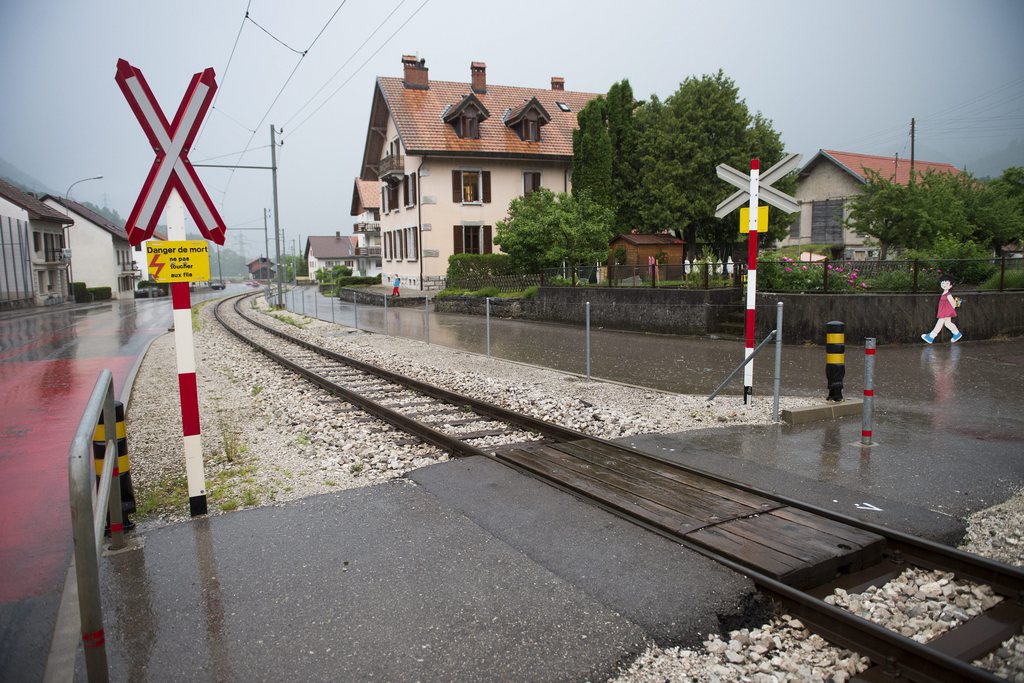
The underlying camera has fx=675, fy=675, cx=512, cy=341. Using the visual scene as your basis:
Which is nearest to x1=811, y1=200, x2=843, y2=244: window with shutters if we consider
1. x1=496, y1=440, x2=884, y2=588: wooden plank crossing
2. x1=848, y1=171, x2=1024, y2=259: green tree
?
x1=848, y1=171, x2=1024, y2=259: green tree

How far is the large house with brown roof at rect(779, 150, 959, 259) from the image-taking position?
41.9 meters

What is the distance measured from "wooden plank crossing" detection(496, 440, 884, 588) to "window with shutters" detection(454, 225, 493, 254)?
111 ft

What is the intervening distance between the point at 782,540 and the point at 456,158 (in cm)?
3687

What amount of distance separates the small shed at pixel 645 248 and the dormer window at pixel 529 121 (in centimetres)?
1070

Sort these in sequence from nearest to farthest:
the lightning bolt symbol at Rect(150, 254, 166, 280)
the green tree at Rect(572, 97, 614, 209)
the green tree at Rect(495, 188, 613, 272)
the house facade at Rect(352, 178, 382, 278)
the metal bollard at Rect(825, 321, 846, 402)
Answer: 1. the lightning bolt symbol at Rect(150, 254, 166, 280)
2. the metal bollard at Rect(825, 321, 846, 402)
3. the green tree at Rect(495, 188, 613, 272)
4. the green tree at Rect(572, 97, 614, 209)
5. the house facade at Rect(352, 178, 382, 278)

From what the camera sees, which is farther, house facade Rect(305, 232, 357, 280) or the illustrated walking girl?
house facade Rect(305, 232, 357, 280)

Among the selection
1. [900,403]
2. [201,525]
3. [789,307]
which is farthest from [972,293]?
[201,525]

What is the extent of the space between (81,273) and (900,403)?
47.5m

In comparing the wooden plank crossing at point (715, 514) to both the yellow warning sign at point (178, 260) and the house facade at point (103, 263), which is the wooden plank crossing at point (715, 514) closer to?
the yellow warning sign at point (178, 260)

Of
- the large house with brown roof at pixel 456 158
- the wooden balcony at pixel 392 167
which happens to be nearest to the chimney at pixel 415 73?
the large house with brown roof at pixel 456 158

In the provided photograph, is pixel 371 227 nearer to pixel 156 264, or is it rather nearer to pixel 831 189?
pixel 831 189

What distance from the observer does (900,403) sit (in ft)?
30.4

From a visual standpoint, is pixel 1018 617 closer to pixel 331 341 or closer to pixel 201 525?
pixel 201 525

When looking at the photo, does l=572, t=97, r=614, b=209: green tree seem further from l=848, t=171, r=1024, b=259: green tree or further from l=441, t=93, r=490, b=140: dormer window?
l=848, t=171, r=1024, b=259: green tree
